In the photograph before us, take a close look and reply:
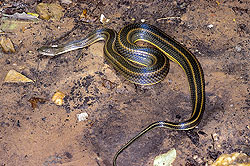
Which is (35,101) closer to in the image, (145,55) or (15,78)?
(15,78)

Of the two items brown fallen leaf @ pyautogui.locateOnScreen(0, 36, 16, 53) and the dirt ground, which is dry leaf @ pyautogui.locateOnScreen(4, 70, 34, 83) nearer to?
the dirt ground

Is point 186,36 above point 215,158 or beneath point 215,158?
above

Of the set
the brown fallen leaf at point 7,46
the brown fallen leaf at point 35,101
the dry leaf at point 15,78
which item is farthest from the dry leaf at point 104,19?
the brown fallen leaf at point 35,101

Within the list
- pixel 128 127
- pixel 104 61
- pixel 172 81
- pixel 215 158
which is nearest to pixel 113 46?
pixel 104 61

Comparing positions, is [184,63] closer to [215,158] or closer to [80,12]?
[215,158]

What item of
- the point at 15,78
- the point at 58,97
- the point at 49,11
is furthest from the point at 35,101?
the point at 49,11

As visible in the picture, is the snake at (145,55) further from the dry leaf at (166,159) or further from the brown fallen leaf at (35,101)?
the brown fallen leaf at (35,101)

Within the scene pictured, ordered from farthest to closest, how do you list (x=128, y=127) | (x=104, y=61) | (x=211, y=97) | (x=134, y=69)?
(x=104, y=61) → (x=134, y=69) → (x=211, y=97) → (x=128, y=127)
